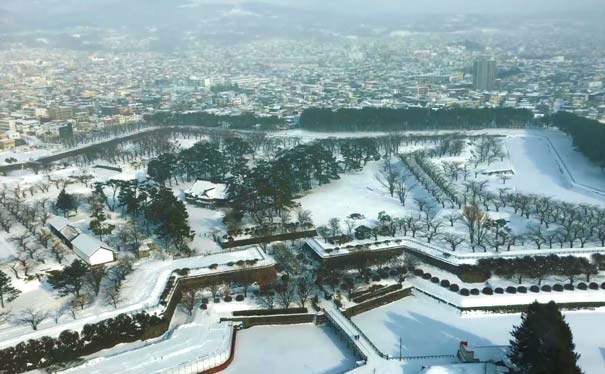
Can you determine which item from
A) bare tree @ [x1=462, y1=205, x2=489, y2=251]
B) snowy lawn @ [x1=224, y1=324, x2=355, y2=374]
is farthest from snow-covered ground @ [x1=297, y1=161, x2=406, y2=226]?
snowy lawn @ [x1=224, y1=324, x2=355, y2=374]

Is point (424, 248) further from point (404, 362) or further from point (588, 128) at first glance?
point (588, 128)

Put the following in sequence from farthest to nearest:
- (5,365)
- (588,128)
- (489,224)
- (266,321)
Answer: (588,128)
(489,224)
(266,321)
(5,365)

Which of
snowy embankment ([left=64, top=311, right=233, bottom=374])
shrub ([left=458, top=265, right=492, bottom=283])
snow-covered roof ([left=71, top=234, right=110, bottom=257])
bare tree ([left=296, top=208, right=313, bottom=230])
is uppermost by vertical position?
snow-covered roof ([left=71, top=234, right=110, bottom=257])

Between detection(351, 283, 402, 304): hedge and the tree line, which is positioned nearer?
detection(351, 283, 402, 304): hedge

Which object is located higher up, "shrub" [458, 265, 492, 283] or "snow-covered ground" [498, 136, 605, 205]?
"snow-covered ground" [498, 136, 605, 205]

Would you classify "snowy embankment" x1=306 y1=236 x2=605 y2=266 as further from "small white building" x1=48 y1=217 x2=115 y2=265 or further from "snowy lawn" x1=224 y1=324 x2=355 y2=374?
"small white building" x1=48 y1=217 x2=115 y2=265

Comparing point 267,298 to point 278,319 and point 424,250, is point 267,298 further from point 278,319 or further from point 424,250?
point 424,250

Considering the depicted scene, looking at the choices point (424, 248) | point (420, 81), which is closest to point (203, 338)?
point (424, 248)

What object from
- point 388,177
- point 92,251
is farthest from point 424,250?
point 92,251
